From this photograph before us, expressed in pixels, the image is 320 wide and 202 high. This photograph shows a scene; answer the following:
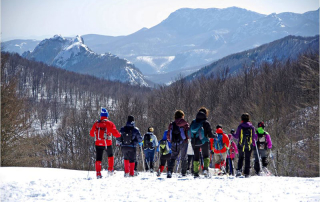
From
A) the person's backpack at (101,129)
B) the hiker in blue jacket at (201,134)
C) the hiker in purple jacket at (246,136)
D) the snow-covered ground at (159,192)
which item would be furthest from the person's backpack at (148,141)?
the snow-covered ground at (159,192)

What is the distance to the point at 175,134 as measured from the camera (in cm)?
1126

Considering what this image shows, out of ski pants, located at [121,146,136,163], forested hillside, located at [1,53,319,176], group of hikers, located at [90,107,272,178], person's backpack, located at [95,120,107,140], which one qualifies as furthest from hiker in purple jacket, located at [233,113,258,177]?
forested hillside, located at [1,53,319,176]

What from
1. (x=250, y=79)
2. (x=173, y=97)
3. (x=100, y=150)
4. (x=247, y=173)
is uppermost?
(x=250, y=79)

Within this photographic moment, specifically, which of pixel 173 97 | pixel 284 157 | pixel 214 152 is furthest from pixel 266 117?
pixel 214 152

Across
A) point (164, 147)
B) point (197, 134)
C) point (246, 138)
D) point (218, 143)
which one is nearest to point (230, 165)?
point (218, 143)

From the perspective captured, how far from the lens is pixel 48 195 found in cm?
753

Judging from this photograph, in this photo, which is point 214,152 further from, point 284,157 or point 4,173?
point 284,157

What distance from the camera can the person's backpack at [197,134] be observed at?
11000mm

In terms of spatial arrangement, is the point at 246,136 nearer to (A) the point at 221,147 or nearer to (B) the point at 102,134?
(A) the point at 221,147

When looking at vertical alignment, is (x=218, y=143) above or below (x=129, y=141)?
below

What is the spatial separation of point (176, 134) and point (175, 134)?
0.04 m

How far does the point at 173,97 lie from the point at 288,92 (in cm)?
2183

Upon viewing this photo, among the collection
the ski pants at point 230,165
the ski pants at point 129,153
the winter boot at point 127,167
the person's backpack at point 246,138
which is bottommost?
the ski pants at point 230,165

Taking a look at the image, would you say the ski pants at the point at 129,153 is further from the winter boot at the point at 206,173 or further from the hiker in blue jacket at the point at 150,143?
the hiker in blue jacket at the point at 150,143
